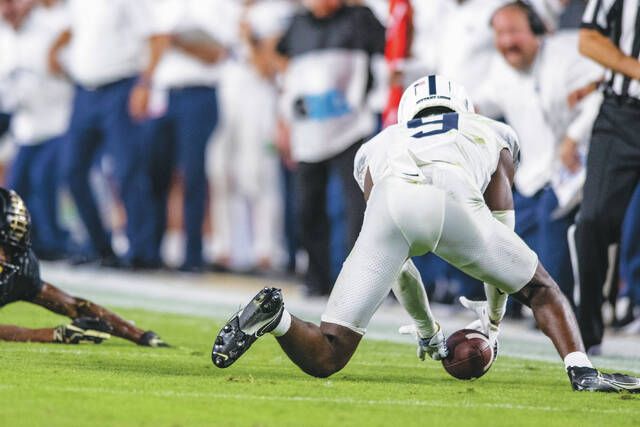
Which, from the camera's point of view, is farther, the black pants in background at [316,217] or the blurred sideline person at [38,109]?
the blurred sideline person at [38,109]

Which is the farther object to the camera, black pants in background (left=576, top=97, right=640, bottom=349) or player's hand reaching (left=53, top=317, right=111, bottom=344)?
black pants in background (left=576, top=97, right=640, bottom=349)

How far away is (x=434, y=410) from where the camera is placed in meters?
5.93

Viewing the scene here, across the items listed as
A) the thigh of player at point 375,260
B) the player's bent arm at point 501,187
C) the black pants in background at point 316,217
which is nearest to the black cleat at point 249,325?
the thigh of player at point 375,260

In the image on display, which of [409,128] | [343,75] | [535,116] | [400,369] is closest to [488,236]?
[409,128]

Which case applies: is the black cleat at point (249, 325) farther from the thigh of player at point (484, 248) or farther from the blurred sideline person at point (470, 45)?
the blurred sideline person at point (470, 45)

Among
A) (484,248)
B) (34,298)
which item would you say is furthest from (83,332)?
(484,248)

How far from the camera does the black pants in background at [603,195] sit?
27.7 ft

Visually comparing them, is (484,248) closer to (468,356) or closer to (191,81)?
(468,356)

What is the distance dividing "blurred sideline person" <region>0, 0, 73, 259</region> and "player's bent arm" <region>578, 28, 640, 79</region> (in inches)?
334

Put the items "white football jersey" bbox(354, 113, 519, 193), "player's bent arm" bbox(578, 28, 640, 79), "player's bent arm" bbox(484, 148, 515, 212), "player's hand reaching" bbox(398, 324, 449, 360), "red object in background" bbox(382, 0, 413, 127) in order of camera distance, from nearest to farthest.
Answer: "white football jersey" bbox(354, 113, 519, 193) → "player's bent arm" bbox(484, 148, 515, 212) → "player's hand reaching" bbox(398, 324, 449, 360) → "player's bent arm" bbox(578, 28, 640, 79) → "red object in background" bbox(382, 0, 413, 127)

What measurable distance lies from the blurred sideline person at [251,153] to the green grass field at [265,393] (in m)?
6.68

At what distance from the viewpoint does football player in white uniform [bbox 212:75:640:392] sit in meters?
6.50

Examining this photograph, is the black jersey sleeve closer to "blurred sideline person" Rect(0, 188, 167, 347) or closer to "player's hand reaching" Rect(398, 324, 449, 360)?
"blurred sideline person" Rect(0, 188, 167, 347)

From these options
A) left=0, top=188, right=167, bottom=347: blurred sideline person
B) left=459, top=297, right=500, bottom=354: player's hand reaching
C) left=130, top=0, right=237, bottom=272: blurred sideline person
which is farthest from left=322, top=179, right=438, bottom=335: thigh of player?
left=130, top=0, right=237, bottom=272: blurred sideline person
